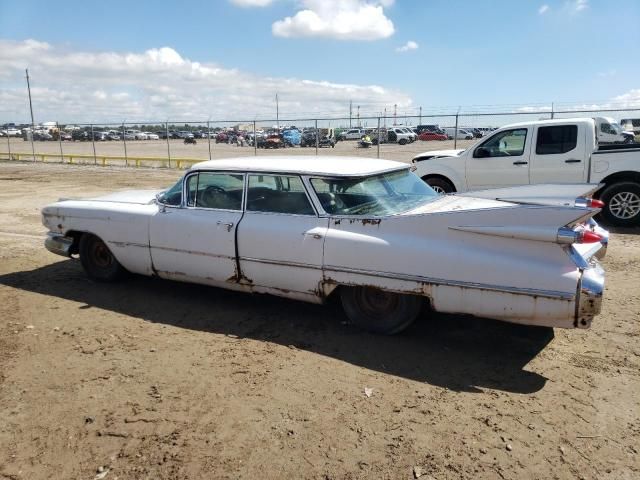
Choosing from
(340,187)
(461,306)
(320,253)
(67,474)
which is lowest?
(67,474)

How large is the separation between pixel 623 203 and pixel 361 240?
6.48 meters

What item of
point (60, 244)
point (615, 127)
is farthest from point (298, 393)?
point (615, 127)

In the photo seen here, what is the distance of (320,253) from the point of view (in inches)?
159

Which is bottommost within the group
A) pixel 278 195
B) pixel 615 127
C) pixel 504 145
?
pixel 278 195

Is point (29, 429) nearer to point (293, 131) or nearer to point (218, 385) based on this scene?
point (218, 385)

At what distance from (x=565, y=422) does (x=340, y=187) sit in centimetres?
238

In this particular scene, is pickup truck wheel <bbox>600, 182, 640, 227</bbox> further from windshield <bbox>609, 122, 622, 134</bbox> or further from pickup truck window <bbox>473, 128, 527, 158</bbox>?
windshield <bbox>609, 122, 622, 134</bbox>

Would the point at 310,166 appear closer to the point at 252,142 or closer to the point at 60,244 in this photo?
the point at 60,244

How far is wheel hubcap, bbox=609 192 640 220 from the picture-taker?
8.23 metres

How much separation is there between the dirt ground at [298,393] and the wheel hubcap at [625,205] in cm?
392

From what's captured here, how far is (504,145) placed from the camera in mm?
9062

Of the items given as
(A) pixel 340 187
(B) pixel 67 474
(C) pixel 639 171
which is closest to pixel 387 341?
(A) pixel 340 187

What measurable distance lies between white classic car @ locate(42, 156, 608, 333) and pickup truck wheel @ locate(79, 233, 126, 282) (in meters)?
0.02

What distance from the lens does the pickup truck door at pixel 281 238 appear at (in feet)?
13.5
